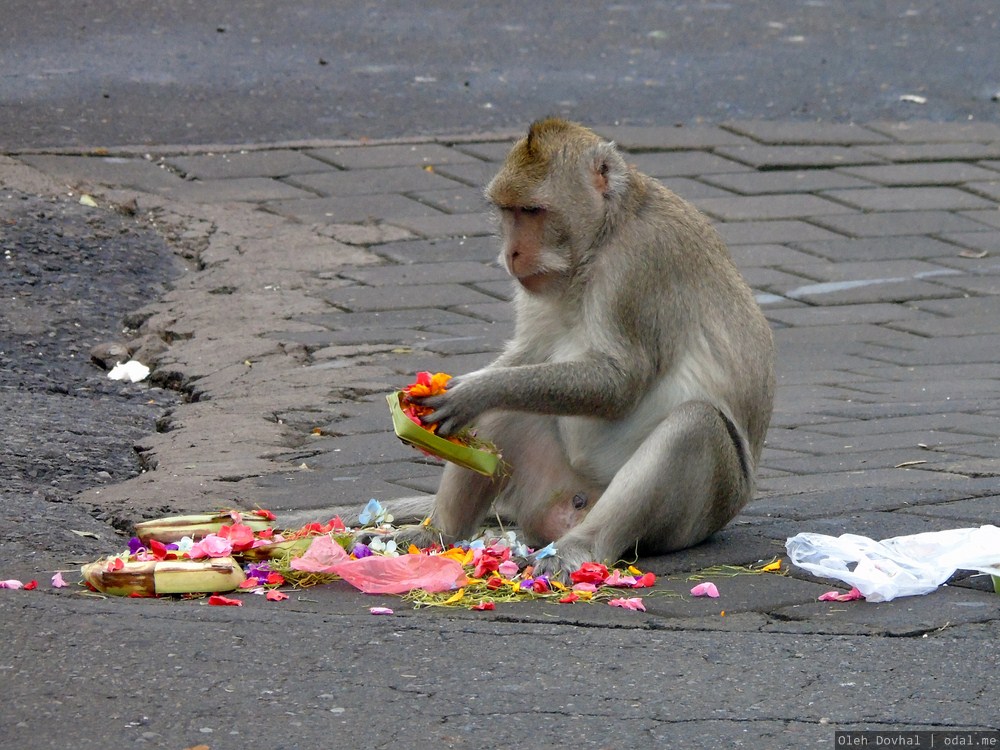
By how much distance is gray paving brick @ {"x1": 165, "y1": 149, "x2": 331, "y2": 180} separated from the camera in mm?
Answer: 8714

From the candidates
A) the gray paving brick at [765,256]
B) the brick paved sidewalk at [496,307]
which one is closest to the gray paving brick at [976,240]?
the brick paved sidewalk at [496,307]

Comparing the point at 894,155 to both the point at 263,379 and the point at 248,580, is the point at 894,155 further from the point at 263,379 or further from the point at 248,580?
the point at 248,580

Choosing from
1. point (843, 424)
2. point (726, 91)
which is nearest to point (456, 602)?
point (843, 424)

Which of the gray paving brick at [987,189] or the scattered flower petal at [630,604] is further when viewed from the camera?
the gray paving brick at [987,189]

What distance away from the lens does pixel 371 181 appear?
28.8ft

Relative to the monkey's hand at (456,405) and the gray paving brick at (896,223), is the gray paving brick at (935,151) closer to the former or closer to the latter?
the gray paving brick at (896,223)

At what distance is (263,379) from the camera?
642cm

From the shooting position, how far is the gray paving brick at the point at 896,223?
856 centimetres

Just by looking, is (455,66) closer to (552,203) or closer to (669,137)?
(669,137)

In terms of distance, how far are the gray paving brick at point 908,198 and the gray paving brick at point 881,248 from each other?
0.41m

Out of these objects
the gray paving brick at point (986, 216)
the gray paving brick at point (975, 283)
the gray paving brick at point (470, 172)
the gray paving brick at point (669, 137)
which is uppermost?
the gray paving brick at point (669, 137)

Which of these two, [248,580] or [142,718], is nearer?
[142,718]

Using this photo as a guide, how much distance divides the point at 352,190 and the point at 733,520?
4213mm

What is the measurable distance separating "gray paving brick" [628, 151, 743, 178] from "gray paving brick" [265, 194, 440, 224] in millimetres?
1389
